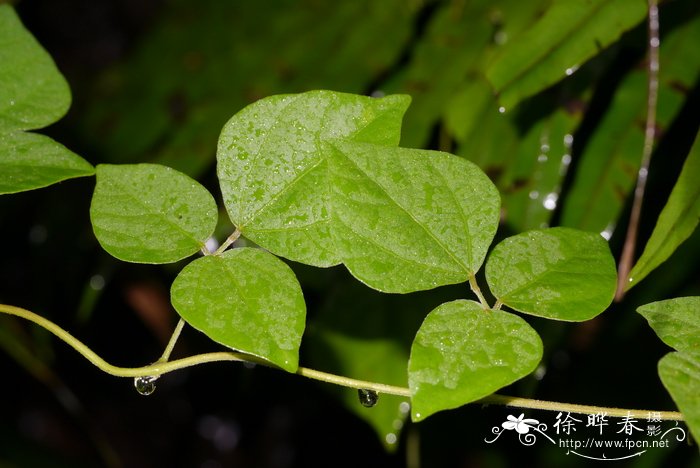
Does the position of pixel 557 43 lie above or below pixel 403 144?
above

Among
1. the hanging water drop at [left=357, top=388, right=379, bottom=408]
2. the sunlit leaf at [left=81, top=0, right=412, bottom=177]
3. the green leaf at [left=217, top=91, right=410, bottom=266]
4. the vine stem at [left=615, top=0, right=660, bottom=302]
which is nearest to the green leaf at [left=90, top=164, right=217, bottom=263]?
the green leaf at [left=217, top=91, right=410, bottom=266]

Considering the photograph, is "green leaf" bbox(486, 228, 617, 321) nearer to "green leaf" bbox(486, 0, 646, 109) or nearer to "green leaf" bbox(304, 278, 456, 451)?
"green leaf" bbox(486, 0, 646, 109)

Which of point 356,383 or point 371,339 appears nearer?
point 356,383

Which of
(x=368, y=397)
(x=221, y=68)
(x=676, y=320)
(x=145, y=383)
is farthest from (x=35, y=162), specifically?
(x=221, y=68)

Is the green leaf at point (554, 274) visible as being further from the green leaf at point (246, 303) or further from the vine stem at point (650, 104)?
the vine stem at point (650, 104)

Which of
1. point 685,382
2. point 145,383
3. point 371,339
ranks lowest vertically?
point 371,339

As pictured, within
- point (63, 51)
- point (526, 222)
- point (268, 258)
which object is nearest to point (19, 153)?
point (268, 258)

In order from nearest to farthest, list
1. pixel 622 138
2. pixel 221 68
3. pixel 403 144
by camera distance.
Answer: pixel 622 138
pixel 403 144
pixel 221 68

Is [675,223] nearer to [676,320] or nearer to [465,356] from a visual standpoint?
[676,320]
